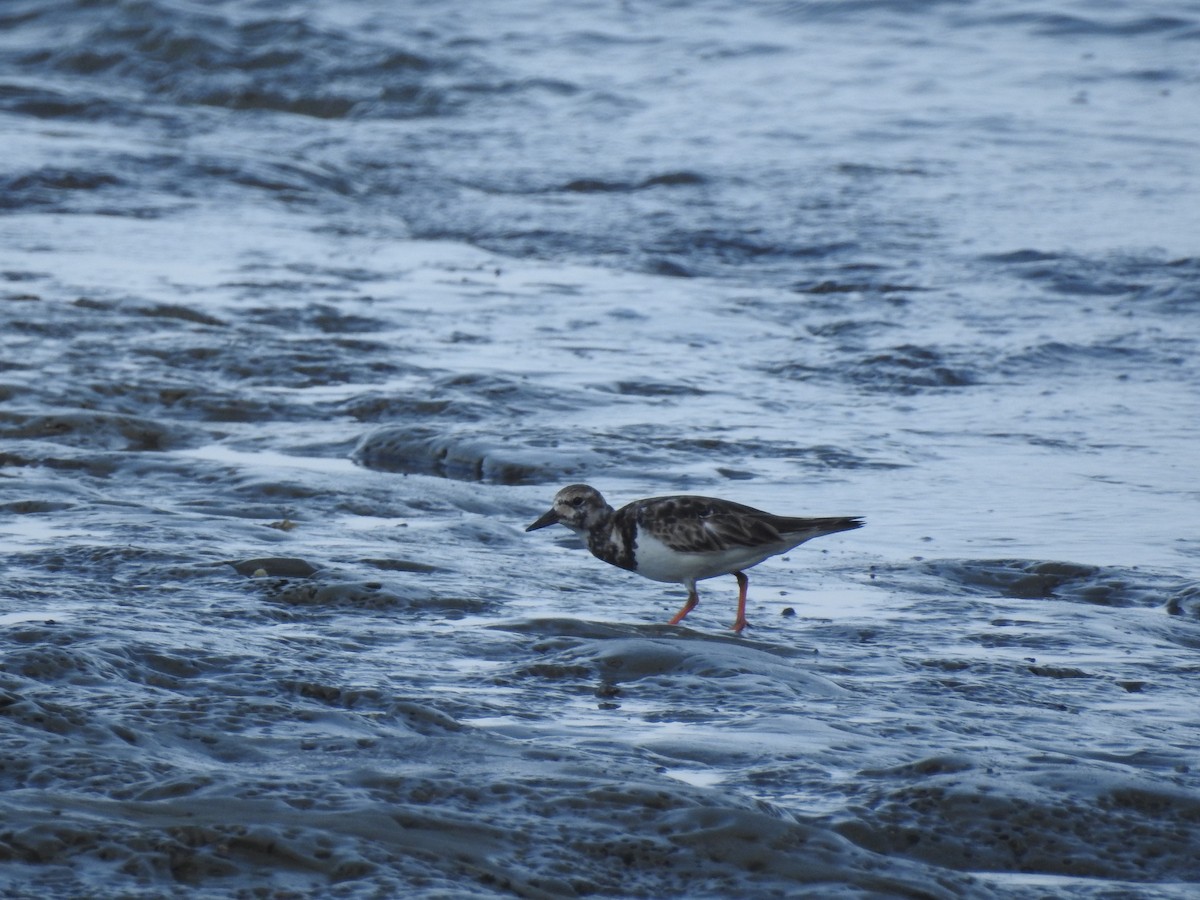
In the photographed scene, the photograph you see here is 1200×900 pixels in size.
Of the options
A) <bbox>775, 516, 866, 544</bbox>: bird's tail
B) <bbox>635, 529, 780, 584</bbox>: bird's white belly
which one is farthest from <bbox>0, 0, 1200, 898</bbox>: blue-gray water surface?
<bbox>775, 516, 866, 544</bbox>: bird's tail

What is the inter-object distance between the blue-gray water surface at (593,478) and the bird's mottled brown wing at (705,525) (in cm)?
32

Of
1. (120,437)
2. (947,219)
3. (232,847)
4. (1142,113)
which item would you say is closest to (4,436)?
(120,437)

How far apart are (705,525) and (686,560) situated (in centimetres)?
14

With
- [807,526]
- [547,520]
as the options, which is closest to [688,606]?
[807,526]

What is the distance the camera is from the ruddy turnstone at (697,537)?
605 centimetres

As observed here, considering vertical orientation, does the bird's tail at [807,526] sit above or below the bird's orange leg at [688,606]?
above

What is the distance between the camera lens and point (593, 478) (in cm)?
810

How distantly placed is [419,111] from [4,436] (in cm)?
1202

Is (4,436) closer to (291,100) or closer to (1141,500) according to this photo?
(1141,500)

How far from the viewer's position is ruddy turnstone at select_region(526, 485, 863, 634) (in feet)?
19.9

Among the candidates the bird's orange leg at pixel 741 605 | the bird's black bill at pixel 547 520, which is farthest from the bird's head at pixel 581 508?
the bird's orange leg at pixel 741 605

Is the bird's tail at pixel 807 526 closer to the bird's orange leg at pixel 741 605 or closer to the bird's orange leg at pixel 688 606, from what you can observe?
the bird's orange leg at pixel 741 605

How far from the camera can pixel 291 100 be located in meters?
20.0

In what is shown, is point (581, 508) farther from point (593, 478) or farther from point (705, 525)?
point (593, 478)
